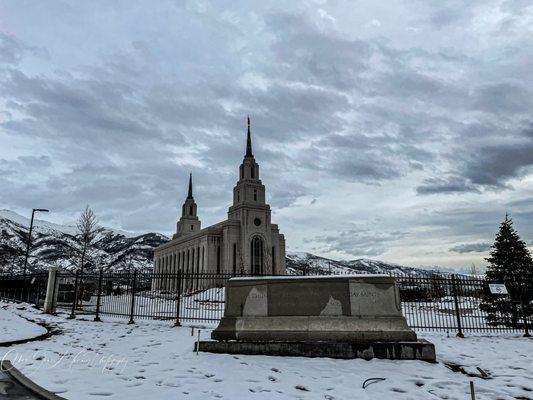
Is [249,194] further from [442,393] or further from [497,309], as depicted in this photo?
[442,393]

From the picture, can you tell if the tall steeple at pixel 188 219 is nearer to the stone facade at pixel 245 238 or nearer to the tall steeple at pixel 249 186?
the stone facade at pixel 245 238

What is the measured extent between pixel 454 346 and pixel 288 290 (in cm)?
488

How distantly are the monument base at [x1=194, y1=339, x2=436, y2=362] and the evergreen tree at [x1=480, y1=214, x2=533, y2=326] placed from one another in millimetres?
11606

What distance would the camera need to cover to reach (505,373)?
299 inches

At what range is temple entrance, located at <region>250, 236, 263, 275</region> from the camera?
66.5 m

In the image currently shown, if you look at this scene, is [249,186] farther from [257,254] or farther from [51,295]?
[51,295]

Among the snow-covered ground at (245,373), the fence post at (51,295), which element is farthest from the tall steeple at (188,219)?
the snow-covered ground at (245,373)

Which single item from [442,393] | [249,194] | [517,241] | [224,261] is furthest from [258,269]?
[442,393]

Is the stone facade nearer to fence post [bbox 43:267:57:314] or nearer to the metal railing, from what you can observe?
the metal railing

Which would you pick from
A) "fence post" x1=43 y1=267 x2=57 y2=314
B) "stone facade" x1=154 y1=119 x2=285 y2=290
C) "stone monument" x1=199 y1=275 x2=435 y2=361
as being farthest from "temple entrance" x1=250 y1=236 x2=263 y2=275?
"stone monument" x1=199 y1=275 x2=435 y2=361

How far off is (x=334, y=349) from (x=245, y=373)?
92.8 inches

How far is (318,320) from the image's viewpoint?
9.31 metres

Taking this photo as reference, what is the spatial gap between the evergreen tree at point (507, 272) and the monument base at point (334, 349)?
11.6 m

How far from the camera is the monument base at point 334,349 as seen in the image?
847cm
